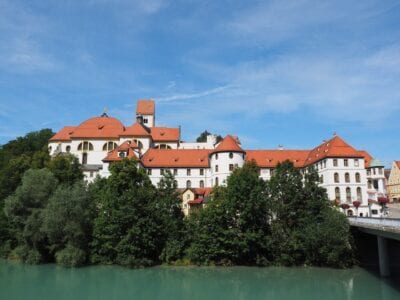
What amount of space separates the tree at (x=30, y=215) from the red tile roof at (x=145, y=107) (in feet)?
136

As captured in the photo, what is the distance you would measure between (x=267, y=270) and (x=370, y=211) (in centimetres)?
1863

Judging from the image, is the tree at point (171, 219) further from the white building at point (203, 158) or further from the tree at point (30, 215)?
the tree at point (30, 215)

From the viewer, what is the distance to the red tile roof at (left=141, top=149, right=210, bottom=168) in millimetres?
56375

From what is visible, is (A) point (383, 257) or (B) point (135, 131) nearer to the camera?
(A) point (383, 257)

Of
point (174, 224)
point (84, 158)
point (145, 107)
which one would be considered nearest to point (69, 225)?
point (174, 224)

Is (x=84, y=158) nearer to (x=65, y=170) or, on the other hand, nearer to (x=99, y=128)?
(x=99, y=128)

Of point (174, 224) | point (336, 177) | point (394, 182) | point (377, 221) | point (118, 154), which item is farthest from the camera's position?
point (394, 182)

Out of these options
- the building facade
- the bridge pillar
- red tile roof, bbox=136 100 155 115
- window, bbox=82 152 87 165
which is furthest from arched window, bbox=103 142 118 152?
the building facade

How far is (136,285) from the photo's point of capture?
31016mm

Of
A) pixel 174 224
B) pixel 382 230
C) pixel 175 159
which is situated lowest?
pixel 174 224

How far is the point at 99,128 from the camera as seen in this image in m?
65.0

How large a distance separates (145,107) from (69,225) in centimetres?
4799

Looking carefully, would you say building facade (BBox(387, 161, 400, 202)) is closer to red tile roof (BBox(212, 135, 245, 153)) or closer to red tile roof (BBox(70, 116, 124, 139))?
red tile roof (BBox(212, 135, 245, 153))

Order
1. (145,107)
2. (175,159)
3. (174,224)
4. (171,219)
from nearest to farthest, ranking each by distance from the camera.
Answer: (174,224) < (171,219) < (175,159) < (145,107)
